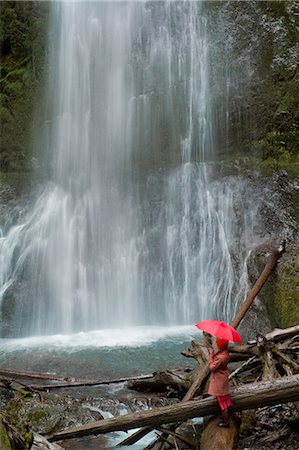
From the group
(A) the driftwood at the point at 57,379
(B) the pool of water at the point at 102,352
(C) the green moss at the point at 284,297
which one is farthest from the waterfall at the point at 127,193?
(A) the driftwood at the point at 57,379

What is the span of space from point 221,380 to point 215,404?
A: 270 mm

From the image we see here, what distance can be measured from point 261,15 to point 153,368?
47.8ft

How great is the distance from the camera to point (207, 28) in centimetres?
1870

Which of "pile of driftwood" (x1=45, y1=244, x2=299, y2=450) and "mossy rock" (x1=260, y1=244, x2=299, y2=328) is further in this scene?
"mossy rock" (x1=260, y1=244, x2=299, y2=328)

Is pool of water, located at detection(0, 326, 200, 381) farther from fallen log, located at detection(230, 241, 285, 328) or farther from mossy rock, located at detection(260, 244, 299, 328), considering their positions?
fallen log, located at detection(230, 241, 285, 328)

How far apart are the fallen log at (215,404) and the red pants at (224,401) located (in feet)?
0.19

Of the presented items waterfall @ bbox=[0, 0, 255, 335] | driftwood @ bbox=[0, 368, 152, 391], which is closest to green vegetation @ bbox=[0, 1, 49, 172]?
waterfall @ bbox=[0, 0, 255, 335]

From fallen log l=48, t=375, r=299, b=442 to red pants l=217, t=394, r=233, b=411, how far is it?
6 centimetres

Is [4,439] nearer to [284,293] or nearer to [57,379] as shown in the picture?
[57,379]

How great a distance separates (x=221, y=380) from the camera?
14.9 ft

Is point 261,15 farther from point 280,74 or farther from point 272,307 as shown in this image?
point 272,307

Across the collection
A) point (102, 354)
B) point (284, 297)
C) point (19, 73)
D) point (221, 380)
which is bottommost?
point (102, 354)

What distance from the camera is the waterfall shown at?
45.3ft

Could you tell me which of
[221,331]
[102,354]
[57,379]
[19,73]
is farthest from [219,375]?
[19,73]
